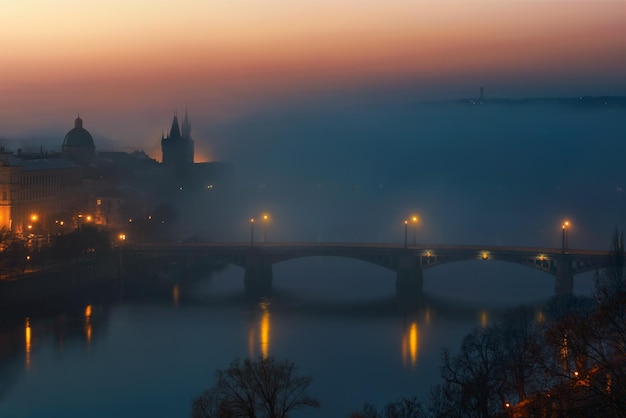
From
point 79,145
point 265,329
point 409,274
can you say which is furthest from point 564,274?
point 79,145

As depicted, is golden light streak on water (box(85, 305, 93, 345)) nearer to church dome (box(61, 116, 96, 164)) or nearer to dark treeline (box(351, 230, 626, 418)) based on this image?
dark treeline (box(351, 230, 626, 418))

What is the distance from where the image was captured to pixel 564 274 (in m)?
32.1

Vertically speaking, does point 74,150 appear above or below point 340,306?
above

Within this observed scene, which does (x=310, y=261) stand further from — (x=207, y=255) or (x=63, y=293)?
(x=63, y=293)

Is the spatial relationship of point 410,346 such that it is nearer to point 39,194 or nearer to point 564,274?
point 564,274

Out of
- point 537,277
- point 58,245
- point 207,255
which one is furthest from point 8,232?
point 537,277

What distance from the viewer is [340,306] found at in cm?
2975

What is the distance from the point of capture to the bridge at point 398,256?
32.2m

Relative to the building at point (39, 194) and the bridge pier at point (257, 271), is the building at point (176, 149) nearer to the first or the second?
the building at point (39, 194)

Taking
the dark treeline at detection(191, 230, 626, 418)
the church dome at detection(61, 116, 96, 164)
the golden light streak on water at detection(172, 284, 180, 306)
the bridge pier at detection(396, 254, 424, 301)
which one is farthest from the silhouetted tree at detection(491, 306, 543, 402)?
the church dome at detection(61, 116, 96, 164)

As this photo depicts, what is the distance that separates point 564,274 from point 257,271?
26.3 feet

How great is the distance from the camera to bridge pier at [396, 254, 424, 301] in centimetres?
3306

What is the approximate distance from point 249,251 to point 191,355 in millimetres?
10635

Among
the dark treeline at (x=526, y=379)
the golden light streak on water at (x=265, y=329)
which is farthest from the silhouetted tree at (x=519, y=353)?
the golden light streak on water at (x=265, y=329)
